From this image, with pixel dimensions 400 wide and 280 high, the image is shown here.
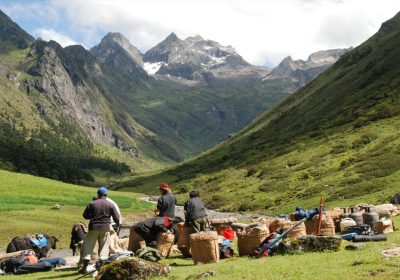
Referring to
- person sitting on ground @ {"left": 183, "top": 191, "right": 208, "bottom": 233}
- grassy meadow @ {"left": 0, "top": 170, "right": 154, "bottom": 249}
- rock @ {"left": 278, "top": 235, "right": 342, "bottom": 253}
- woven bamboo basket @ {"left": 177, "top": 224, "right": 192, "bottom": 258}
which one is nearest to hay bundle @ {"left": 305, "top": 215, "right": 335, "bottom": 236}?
rock @ {"left": 278, "top": 235, "right": 342, "bottom": 253}

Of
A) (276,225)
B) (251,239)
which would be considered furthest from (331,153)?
(251,239)

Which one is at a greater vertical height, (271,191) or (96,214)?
(271,191)

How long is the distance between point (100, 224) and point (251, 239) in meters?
8.13

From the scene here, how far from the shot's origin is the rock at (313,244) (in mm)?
22469

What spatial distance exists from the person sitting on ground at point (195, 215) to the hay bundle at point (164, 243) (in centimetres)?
134

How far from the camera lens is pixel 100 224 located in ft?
75.0

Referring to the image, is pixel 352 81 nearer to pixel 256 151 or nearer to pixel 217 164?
pixel 256 151

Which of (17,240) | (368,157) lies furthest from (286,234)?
(368,157)

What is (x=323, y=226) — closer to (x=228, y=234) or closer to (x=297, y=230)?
(x=297, y=230)

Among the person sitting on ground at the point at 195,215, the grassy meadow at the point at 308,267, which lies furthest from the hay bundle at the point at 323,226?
the person sitting on ground at the point at 195,215

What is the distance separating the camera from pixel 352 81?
187375mm

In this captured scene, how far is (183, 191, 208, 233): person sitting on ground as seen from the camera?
26.1 metres

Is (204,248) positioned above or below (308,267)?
above

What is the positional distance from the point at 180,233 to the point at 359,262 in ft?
37.1
